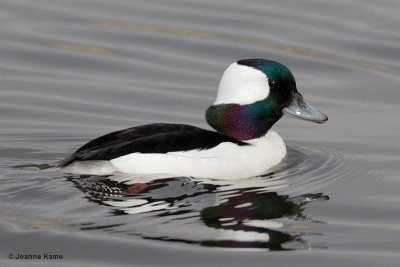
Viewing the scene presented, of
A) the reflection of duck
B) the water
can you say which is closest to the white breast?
the water

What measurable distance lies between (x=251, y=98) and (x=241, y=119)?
0.21 meters

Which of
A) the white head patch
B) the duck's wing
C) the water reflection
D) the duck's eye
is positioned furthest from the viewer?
the duck's eye

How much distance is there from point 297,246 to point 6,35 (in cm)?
751

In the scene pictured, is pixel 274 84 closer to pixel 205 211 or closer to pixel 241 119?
pixel 241 119

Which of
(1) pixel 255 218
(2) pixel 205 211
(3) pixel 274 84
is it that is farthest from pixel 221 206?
(3) pixel 274 84

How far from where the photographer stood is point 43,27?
1464 cm

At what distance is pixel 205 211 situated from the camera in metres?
8.49

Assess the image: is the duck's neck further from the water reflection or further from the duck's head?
the water reflection

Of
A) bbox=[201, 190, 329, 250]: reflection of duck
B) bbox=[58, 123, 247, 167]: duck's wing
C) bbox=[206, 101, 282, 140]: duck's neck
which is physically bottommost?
bbox=[201, 190, 329, 250]: reflection of duck

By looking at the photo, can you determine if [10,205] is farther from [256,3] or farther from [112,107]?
[256,3]

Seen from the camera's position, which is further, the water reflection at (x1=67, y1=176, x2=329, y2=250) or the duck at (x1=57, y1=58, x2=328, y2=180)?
the duck at (x1=57, y1=58, x2=328, y2=180)

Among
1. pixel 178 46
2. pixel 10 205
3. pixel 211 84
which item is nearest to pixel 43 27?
pixel 178 46

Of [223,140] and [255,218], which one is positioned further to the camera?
[223,140]

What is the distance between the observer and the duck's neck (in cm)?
980
